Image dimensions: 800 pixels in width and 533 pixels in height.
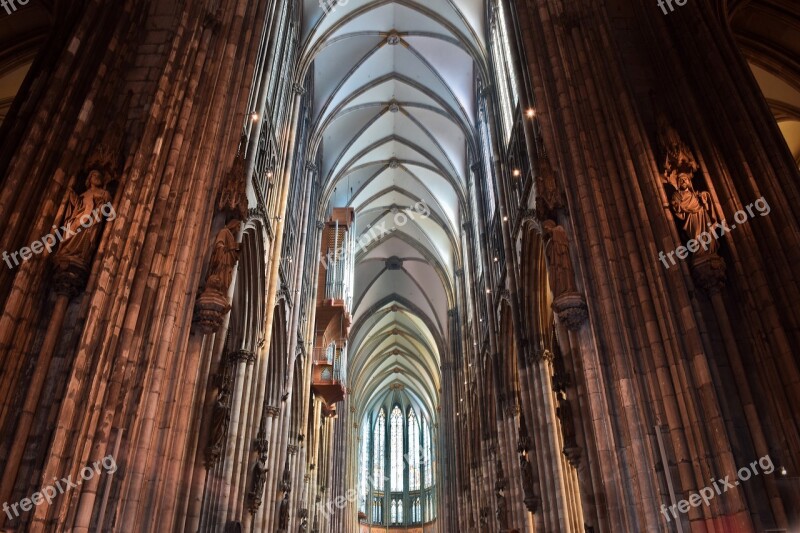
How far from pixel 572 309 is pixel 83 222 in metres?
7.57

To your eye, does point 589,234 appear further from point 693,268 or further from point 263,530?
point 263,530

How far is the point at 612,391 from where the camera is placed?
873 centimetres

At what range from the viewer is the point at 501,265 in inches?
728

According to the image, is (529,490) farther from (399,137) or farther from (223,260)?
Result: (399,137)

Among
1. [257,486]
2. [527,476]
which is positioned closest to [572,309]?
[527,476]

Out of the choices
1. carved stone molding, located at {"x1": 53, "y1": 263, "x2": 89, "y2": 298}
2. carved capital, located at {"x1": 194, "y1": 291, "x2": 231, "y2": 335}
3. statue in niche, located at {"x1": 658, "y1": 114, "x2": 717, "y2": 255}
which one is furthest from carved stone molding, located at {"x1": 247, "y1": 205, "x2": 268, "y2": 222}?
statue in niche, located at {"x1": 658, "y1": 114, "x2": 717, "y2": 255}

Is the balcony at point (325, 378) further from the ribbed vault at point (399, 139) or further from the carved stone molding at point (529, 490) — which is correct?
the carved stone molding at point (529, 490)

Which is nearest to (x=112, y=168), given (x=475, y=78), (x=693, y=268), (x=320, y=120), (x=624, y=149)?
(x=624, y=149)

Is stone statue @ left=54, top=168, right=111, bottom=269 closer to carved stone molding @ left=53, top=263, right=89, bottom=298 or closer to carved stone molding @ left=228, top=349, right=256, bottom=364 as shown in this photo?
carved stone molding @ left=53, top=263, right=89, bottom=298

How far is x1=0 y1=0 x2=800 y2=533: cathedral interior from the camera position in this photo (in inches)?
303

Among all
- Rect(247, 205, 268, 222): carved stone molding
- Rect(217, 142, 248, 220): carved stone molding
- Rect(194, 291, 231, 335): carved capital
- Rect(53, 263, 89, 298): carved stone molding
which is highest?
Rect(247, 205, 268, 222): carved stone molding

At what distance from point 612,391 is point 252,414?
825 centimetres

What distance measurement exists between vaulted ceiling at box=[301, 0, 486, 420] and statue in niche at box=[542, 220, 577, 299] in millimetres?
10335

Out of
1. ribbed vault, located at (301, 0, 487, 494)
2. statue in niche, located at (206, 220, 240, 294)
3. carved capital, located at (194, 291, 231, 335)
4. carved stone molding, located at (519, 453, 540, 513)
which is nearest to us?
carved capital, located at (194, 291, 231, 335)
